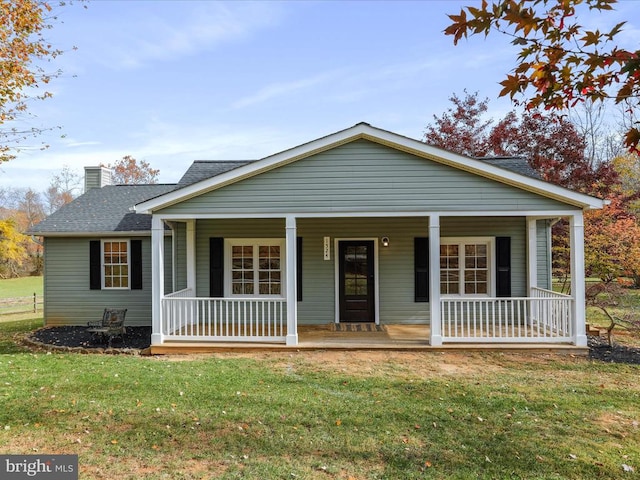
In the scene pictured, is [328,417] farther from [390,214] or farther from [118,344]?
[118,344]

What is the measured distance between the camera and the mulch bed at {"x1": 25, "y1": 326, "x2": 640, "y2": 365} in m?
8.13

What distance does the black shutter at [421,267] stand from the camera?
1031cm

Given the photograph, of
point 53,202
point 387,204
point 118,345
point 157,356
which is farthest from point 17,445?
point 53,202

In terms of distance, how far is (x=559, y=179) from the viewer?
15836 millimetres

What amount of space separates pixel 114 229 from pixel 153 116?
16096 mm

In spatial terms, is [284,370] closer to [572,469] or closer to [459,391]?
[459,391]

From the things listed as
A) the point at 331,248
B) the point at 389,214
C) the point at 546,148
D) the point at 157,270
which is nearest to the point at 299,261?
the point at 331,248

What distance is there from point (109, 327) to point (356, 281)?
5.76 m

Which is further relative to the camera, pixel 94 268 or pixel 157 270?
pixel 94 268

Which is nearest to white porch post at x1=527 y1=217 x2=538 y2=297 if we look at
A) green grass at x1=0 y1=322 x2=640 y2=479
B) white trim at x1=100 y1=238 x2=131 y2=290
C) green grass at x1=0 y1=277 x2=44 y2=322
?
green grass at x1=0 y1=322 x2=640 y2=479

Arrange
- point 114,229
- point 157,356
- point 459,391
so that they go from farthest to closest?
1. point 114,229
2. point 157,356
3. point 459,391

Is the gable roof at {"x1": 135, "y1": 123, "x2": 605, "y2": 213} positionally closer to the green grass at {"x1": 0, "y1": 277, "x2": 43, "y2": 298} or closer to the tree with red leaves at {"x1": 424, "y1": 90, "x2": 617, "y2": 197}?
the tree with red leaves at {"x1": 424, "y1": 90, "x2": 617, "y2": 197}

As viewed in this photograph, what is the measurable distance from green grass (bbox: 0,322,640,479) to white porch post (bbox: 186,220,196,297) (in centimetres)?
293

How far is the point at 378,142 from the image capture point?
333 inches
